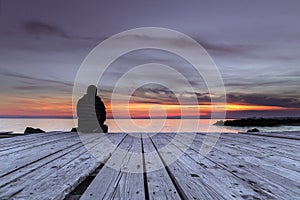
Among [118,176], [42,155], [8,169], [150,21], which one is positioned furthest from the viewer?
[150,21]

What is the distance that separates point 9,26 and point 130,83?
9.85 metres

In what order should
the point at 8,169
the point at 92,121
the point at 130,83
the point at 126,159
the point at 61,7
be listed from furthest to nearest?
the point at 61,7 → the point at 92,121 → the point at 130,83 → the point at 126,159 → the point at 8,169

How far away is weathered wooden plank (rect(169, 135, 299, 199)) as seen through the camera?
1.70 meters

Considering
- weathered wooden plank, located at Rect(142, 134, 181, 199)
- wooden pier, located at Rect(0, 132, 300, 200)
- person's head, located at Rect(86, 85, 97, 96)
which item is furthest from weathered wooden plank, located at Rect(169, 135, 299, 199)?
person's head, located at Rect(86, 85, 97, 96)

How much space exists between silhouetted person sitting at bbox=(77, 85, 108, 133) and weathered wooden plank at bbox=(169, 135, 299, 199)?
458 cm

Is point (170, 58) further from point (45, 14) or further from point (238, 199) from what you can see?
point (238, 199)

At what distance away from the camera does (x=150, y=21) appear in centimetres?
1139

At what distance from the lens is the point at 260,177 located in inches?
81.1

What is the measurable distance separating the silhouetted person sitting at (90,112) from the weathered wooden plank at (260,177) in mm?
4581

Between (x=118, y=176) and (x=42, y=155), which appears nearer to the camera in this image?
(x=118, y=176)

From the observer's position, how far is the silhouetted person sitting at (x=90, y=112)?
269 inches

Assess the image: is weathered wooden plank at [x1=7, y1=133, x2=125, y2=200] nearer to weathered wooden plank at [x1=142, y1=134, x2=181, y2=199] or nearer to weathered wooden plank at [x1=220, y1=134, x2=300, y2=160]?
weathered wooden plank at [x1=142, y1=134, x2=181, y2=199]

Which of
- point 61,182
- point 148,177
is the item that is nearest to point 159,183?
point 148,177

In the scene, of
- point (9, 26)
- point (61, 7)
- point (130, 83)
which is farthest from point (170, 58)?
point (9, 26)
